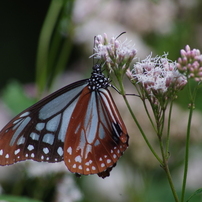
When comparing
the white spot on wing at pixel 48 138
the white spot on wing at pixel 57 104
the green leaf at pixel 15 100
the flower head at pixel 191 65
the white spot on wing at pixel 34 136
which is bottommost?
the flower head at pixel 191 65

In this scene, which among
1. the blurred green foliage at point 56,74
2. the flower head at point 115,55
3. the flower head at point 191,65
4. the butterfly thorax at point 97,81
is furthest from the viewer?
the blurred green foliage at point 56,74

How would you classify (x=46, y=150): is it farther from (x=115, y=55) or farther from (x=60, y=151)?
(x=115, y=55)

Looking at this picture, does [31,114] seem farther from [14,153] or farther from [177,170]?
[177,170]

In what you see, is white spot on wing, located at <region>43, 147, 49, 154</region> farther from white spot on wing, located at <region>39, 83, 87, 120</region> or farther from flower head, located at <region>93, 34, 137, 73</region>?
flower head, located at <region>93, 34, 137, 73</region>

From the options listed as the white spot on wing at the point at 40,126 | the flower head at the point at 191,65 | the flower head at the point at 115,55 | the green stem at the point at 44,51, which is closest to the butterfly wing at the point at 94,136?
the white spot on wing at the point at 40,126

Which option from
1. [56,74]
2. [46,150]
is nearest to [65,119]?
[46,150]

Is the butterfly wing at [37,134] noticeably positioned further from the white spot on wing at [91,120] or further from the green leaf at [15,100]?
the green leaf at [15,100]

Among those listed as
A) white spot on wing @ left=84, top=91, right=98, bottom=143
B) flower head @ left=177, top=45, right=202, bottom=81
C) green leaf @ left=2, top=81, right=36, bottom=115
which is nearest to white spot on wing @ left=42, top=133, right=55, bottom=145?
white spot on wing @ left=84, top=91, right=98, bottom=143
